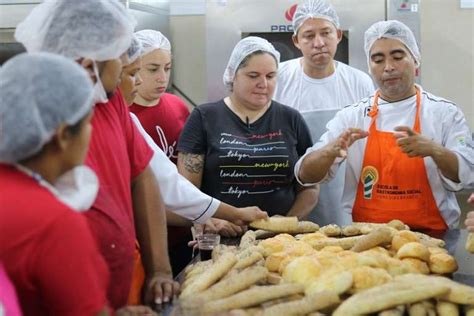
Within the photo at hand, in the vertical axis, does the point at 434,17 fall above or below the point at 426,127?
above

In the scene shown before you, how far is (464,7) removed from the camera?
3.46 metres

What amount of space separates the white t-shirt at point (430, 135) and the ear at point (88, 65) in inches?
42.1

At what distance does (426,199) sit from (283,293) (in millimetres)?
1029

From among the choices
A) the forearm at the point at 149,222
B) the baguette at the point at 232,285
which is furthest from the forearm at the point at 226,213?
the baguette at the point at 232,285

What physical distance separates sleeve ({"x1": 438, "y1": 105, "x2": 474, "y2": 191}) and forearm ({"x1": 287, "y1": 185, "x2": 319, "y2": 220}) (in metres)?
0.46

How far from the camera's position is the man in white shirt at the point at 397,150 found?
2.07m

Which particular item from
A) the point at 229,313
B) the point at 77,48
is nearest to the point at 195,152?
the point at 77,48

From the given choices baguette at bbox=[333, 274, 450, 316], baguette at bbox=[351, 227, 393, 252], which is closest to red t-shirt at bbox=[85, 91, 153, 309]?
baguette at bbox=[333, 274, 450, 316]

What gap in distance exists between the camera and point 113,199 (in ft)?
4.32

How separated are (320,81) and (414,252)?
4.37 feet

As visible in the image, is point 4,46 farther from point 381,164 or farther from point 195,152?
point 381,164

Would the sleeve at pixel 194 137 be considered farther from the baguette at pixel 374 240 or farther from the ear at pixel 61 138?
the ear at pixel 61 138

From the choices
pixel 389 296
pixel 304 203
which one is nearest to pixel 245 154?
pixel 304 203

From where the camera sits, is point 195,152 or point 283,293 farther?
point 195,152
